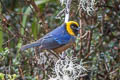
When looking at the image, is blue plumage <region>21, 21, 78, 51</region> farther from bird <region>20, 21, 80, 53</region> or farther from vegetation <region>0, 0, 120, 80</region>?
vegetation <region>0, 0, 120, 80</region>

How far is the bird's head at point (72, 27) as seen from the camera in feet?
11.2

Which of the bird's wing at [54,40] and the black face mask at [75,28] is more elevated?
the black face mask at [75,28]

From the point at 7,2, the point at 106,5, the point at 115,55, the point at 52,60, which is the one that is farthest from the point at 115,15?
the point at 7,2

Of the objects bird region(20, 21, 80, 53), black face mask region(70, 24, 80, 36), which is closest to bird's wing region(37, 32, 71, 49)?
bird region(20, 21, 80, 53)

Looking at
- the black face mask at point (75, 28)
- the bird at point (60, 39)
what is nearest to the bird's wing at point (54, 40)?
the bird at point (60, 39)

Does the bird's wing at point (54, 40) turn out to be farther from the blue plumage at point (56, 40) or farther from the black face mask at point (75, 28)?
the black face mask at point (75, 28)

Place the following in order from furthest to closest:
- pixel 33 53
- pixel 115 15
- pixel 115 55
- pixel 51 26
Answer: pixel 51 26, pixel 115 15, pixel 115 55, pixel 33 53

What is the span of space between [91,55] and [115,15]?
2.50 ft

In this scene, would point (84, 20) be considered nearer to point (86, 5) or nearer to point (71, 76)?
point (86, 5)

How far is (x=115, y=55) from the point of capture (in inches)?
155

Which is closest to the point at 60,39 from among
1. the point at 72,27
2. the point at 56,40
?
the point at 56,40

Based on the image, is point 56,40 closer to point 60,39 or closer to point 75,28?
point 60,39

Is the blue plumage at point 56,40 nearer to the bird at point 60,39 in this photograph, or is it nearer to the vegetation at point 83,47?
the bird at point 60,39

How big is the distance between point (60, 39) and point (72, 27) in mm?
198
